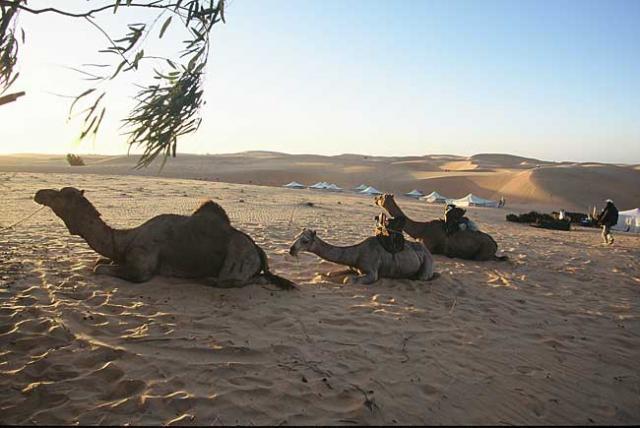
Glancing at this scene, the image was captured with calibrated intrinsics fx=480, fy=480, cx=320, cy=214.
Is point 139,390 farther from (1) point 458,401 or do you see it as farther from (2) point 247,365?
(1) point 458,401

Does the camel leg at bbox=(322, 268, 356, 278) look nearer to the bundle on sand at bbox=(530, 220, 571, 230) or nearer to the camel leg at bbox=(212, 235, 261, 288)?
the camel leg at bbox=(212, 235, 261, 288)

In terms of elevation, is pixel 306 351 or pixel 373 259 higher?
pixel 373 259

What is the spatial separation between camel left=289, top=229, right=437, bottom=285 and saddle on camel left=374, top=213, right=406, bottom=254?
0.08 m

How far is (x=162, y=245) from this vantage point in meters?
7.20

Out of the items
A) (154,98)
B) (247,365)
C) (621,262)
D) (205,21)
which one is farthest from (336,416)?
(621,262)

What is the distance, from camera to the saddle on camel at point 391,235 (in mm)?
8609

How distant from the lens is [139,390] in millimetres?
4301

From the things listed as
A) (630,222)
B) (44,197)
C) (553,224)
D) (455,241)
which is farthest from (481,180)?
(44,197)

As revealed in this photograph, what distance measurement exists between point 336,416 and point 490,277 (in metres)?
6.57

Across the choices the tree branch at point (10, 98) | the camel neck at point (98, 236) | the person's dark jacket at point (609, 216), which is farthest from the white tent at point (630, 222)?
the tree branch at point (10, 98)

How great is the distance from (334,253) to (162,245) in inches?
114

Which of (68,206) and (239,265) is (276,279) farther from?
(68,206)

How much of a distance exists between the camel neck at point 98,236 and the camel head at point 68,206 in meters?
0.07

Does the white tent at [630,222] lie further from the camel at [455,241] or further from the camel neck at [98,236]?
the camel neck at [98,236]
